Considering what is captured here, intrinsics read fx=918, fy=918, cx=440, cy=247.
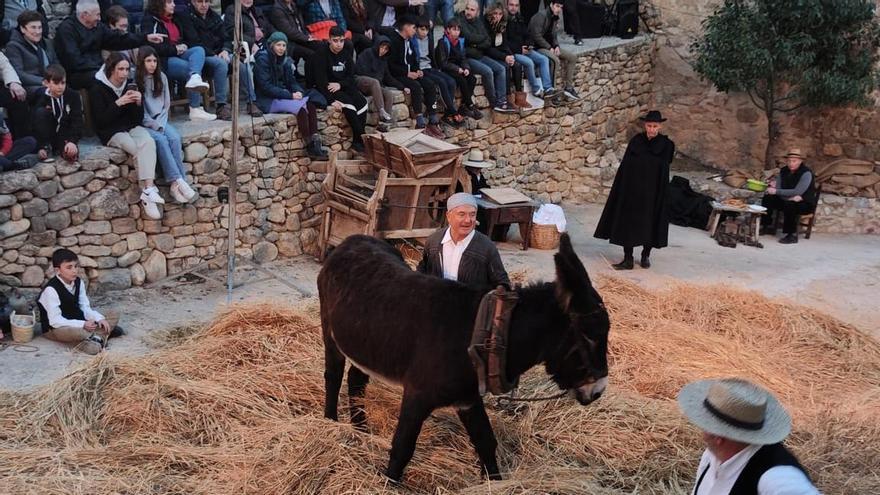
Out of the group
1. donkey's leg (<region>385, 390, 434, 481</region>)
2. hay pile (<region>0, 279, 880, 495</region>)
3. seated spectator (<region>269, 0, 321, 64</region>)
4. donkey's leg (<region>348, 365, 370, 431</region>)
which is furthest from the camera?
seated spectator (<region>269, 0, 321, 64</region>)

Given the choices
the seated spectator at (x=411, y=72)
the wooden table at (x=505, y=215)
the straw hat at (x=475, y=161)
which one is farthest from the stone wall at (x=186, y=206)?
the wooden table at (x=505, y=215)

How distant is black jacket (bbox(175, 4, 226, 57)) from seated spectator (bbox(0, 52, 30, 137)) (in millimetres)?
2186

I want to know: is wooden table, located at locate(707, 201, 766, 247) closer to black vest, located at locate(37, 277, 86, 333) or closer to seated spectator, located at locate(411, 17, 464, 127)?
seated spectator, located at locate(411, 17, 464, 127)

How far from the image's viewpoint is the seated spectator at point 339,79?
10641 millimetres

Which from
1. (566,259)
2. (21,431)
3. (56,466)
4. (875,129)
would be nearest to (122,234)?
(21,431)

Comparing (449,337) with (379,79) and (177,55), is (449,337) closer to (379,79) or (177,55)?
(177,55)

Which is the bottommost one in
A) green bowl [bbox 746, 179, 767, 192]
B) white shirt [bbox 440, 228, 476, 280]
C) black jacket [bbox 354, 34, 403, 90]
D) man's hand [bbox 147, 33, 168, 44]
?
green bowl [bbox 746, 179, 767, 192]

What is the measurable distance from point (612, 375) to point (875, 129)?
9896 mm

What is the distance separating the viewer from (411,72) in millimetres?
11820

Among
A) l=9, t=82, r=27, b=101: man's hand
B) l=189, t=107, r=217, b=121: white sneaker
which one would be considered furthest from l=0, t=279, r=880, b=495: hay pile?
Answer: l=189, t=107, r=217, b=121: white sneaker

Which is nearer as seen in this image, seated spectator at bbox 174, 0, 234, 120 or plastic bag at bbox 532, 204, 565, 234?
seated spectator at bbox 174, 0, 234, 120

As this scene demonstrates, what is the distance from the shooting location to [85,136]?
29.8ft

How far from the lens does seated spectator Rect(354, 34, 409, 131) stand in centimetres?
1115

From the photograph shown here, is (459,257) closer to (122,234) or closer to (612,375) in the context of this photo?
(612,375)
